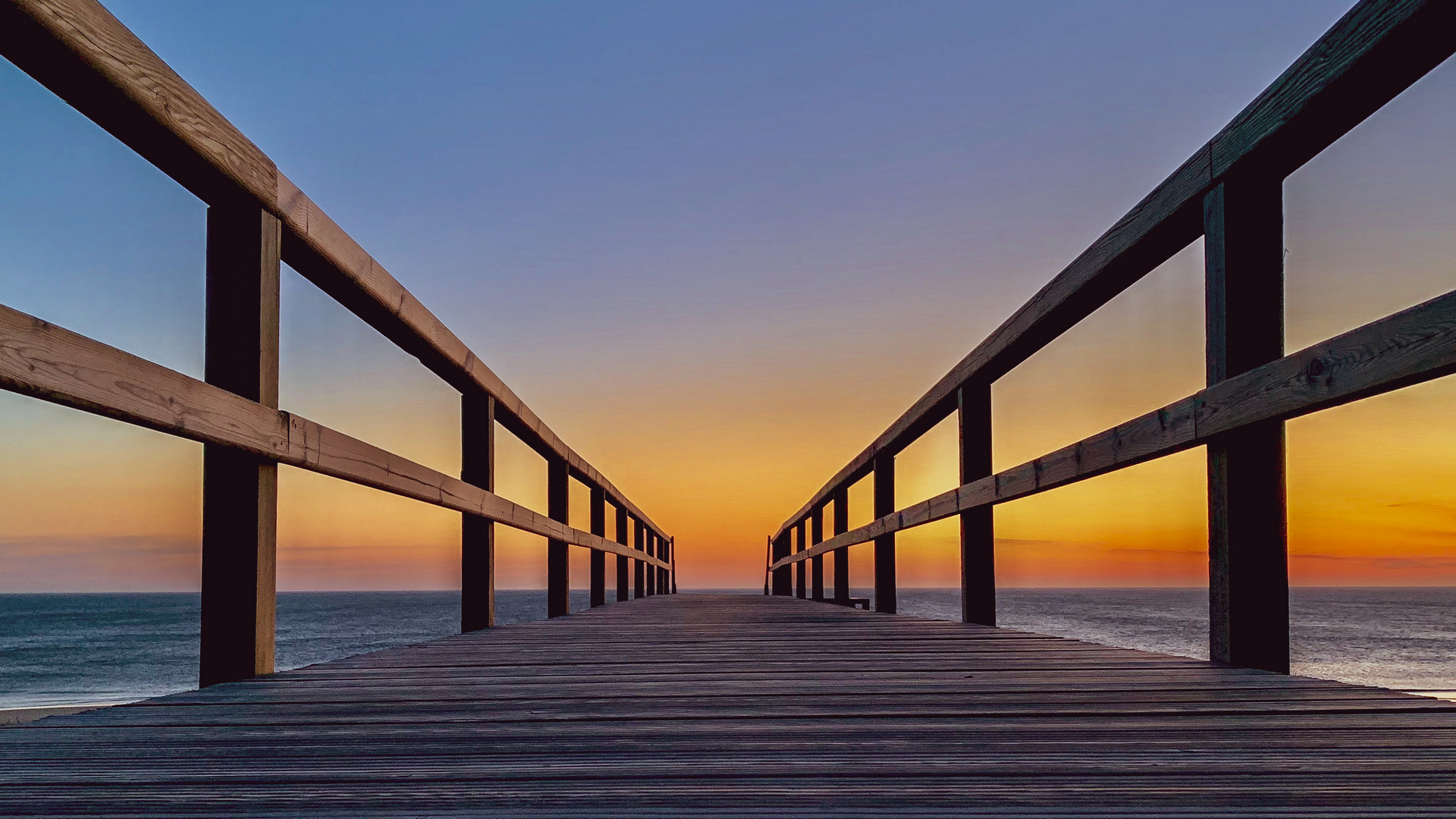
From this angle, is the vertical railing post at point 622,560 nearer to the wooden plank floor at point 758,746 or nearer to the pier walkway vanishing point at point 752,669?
the pier walkway vanishing point at point 752,669

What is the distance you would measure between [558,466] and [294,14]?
425cm

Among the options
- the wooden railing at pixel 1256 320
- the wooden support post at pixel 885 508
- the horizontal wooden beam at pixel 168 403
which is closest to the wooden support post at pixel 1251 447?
the wooden railing at pixel 1256 320

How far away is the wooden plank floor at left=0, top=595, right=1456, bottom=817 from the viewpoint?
3.21 ft

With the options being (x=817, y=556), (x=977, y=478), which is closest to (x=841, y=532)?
(x=817, y=556)

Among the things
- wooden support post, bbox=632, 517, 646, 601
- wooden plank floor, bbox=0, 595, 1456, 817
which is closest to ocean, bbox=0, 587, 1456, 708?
wooden support post, bbox=632, 517, 646, 601

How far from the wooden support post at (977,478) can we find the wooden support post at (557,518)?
94.3 inches

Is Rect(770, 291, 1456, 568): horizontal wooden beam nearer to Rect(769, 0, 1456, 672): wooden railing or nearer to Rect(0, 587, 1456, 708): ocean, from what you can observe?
Rect(769, 0, 1456, 672): wooden railing

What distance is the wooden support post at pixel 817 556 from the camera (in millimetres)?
8375

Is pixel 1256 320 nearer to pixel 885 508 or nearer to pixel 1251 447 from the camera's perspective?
pixel 1251 447

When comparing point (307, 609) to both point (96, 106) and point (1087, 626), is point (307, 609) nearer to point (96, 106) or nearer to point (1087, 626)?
point (1087, 626)

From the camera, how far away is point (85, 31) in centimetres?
139

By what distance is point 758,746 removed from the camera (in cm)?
124

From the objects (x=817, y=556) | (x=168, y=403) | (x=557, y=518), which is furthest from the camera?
(x=817, y=556)

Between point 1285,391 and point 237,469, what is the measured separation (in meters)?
1.95
